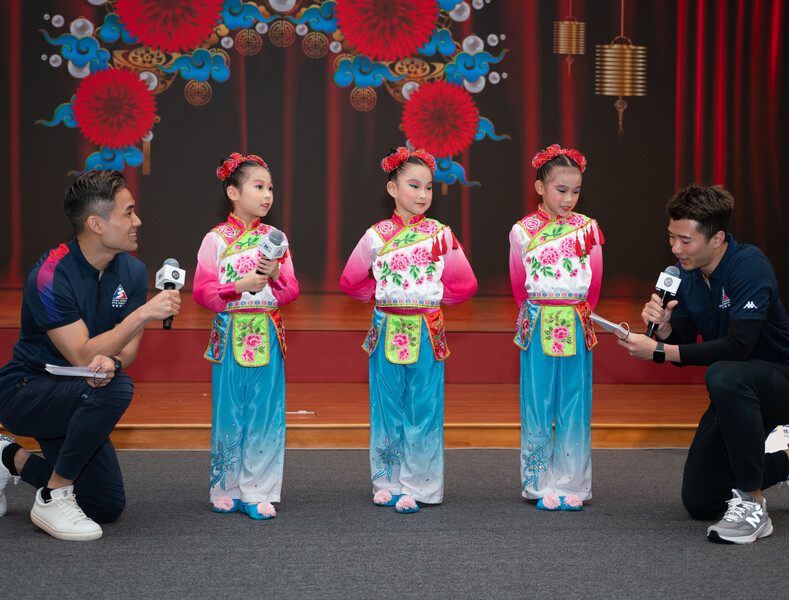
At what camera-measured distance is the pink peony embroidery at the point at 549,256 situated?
3.14 m

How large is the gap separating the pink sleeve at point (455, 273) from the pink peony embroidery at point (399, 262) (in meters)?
0.17

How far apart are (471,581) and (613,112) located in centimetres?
431

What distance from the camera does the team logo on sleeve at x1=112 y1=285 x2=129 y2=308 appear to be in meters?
2.83

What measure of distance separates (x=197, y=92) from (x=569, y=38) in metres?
2.51

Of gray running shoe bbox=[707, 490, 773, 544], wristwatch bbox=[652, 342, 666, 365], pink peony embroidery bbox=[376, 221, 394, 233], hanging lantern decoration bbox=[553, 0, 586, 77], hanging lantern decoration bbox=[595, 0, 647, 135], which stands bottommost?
gray running shoe bbox=[707, 490, 773, 544]

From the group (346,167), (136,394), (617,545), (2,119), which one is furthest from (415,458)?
(2,119)

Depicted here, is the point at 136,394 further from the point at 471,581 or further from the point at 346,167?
the point at 471,581

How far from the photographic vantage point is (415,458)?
3152mm

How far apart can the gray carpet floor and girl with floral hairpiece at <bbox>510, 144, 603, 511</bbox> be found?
15cm

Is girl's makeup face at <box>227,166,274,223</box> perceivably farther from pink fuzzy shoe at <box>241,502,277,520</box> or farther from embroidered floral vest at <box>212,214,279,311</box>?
pink fuzzy shoe at <box>241,502,277,520</box>

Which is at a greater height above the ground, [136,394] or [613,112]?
[613,112]

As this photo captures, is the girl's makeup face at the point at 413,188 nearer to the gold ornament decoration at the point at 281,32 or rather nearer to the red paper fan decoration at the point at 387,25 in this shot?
the red paper fan decoration at the point at 387,25

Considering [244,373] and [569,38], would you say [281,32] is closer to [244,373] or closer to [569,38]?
[569,38]

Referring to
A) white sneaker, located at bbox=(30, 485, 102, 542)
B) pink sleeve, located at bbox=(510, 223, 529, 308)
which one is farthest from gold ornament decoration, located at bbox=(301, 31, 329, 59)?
white sneaker, located at bbox=(30, 485, 102, 542)
